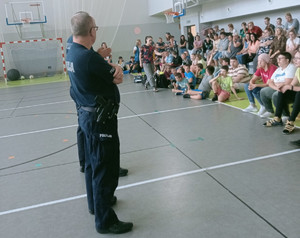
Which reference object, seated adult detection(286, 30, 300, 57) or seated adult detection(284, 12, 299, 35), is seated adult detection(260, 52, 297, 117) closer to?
seated adult detection(286, 30, 300, 57)

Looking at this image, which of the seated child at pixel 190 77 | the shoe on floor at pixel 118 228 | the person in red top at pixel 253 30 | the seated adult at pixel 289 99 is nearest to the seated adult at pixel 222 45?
the person in red top at pixel 253 30

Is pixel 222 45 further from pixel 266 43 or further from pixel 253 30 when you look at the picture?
pixel 266 43

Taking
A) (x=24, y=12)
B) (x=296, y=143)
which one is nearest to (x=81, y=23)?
(x=296, y=143)

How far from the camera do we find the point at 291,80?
4871 millimetres

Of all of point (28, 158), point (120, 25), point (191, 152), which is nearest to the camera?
point (191, 152)

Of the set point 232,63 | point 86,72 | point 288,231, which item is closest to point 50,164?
point 86,72

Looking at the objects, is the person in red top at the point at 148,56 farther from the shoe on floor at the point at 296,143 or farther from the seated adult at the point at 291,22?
the shoe on floor at the point at 296,143

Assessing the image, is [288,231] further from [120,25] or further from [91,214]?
[120,25]

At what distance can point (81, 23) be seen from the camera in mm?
2307

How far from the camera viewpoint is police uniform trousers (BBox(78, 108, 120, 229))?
7.88 ft

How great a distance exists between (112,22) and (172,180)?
1643 cm

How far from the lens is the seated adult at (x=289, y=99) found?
14.8ft

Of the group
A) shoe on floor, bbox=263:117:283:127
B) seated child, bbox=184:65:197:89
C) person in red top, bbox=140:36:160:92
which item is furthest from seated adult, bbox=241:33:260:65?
shoe on floor, bbox=263:117:283:127

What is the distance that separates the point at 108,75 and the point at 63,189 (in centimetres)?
174
